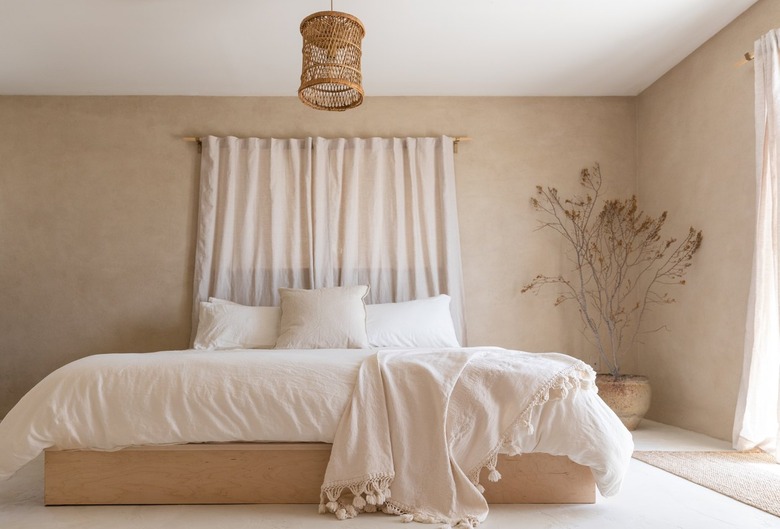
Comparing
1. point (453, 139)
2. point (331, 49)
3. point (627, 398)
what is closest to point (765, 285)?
point (627, 398)

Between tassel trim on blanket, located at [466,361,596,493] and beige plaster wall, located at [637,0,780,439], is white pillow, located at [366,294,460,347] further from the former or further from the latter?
tassel trim on blanket, located at [466,361,596,493]

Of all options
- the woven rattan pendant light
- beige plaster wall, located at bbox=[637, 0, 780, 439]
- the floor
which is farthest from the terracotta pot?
the woven rattan pendant light

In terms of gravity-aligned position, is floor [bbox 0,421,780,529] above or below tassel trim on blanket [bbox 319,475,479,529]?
below

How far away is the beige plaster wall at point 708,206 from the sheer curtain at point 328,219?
1.45 m

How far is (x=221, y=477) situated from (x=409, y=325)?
175 centimetres

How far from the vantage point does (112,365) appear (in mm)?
2492

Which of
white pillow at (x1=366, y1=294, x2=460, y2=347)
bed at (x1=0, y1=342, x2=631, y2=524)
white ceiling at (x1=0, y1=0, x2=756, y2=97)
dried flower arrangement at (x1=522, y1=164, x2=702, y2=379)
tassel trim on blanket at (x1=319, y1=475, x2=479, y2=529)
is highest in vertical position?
white ceiling at (x1=0, y1=0, x2=756, y2=97)

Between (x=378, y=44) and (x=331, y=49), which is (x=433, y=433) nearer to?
(x=331, y=49)

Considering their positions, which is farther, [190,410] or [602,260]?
[602,260]

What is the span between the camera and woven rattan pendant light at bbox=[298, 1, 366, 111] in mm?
2672

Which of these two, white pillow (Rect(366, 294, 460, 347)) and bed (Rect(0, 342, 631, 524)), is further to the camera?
white pillow (Rect(366, 294, 460, 347))

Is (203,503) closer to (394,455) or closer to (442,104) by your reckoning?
(394,455)

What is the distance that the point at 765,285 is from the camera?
3182 mm

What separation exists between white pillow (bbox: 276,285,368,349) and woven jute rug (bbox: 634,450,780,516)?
1693 mm
